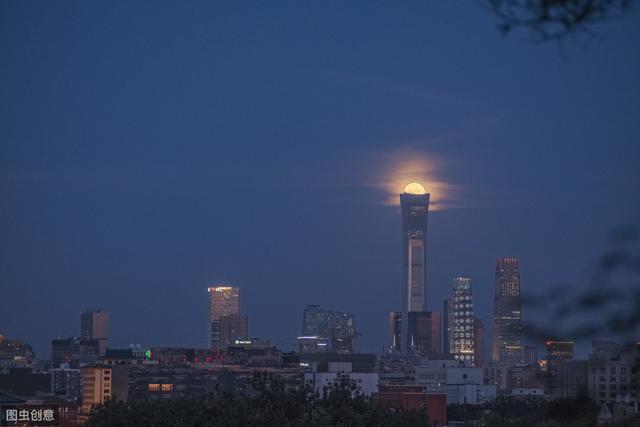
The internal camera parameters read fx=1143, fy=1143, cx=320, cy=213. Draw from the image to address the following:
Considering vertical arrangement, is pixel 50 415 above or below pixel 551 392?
below

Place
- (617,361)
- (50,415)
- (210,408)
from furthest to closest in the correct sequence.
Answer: (210,408)
(50,415)
(617,361)

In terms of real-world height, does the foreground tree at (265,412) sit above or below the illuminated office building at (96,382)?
above

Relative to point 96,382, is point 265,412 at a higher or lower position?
higher

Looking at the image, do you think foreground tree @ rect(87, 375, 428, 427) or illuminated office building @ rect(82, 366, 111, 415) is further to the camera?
illuminated office building @ rect(82, 366, 111, 415)

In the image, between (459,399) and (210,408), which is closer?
(210,408)

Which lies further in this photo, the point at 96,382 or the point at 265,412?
the point at 96,382

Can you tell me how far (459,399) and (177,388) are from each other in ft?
101

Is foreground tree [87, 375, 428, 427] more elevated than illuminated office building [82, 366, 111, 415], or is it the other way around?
foreground tree [87, 375, 428, 427]

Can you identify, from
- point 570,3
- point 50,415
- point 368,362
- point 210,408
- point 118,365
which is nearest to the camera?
point 570,3

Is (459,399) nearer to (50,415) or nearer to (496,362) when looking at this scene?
(496,362)

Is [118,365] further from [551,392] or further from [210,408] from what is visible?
[551,392]

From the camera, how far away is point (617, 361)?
640 centimetres

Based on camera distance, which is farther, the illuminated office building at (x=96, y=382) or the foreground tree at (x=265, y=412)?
the illuminated office building at (x=96, y=382)

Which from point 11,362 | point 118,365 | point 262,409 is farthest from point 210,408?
point 11,362
